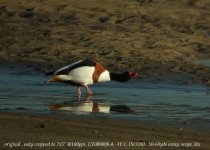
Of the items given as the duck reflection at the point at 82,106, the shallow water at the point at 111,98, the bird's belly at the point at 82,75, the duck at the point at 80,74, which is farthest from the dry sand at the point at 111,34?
the duck reflection at the point at 82,106

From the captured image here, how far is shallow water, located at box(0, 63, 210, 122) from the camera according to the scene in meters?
11.2

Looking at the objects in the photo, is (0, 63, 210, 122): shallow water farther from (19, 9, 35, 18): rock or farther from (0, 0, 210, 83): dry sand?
(19, 9, 35, 18): rock

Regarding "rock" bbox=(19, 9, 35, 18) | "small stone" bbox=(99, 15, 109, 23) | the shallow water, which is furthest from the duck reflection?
"rock" bbox=(19, 9, 35, 18)

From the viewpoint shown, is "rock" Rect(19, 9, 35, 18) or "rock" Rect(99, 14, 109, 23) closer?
→ "rock" Rect(99, 14, 109, 23)

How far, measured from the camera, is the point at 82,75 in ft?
44.6

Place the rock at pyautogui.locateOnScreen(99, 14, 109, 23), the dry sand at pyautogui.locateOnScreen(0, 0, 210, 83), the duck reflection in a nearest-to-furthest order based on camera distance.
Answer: the duck reflection → the dry sand at pyautogui.locateOnScreen(0, 0, 210, 83) → the rock at pyautogui.locateOnScreen(99, 14, 109, 23)

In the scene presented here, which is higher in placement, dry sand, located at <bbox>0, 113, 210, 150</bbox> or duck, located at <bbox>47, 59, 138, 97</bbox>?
dry sand, located at <bbox>0, 113, 210, 150</bbox>

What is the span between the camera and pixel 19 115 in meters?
10.6

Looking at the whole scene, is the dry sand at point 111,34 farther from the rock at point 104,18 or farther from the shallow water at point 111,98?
the shallow water at point 111,98

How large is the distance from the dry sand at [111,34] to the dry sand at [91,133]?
5.69m

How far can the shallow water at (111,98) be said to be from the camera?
11.2 m

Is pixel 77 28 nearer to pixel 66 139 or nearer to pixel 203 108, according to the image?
pixel 203 108

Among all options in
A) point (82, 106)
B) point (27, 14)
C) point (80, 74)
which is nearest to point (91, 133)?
point (82, 106)

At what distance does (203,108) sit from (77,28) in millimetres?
8542
